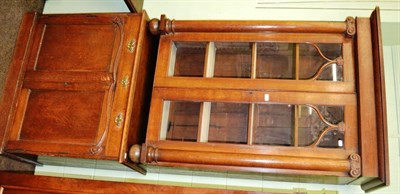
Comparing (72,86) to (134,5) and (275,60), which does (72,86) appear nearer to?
(134,5)

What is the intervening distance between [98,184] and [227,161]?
0.48m

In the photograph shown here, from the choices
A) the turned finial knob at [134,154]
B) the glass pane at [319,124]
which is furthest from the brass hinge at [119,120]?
the glass pane at [319,124]

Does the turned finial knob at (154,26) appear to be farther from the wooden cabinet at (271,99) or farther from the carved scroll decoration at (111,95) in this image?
the carved scroll decoration at (111,95)

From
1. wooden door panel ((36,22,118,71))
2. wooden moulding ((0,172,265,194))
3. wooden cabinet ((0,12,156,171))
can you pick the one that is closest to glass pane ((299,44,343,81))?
wooden moulding ((0,172,265,194))

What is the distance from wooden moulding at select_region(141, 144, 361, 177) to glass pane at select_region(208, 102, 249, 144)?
9cm

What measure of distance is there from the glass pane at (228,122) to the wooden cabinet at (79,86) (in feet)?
1.01

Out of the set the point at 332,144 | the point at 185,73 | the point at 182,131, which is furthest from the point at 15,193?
the point at 332,144

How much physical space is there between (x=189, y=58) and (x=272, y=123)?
1.41ft

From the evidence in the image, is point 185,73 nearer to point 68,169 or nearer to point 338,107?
point 338,107

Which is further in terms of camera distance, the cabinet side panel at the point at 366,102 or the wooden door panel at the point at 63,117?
the wooden door panel at the point at 63,117

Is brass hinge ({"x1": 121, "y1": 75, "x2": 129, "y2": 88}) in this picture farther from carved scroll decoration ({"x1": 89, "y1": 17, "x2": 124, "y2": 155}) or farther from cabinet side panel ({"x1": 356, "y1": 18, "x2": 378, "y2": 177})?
cabinet side panel ({"x1": 356, "y1": 18, "x2": 378, "y2": 177})

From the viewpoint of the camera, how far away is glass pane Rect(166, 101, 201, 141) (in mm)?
1366

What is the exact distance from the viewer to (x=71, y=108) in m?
1.40

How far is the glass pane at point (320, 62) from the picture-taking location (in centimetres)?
135
